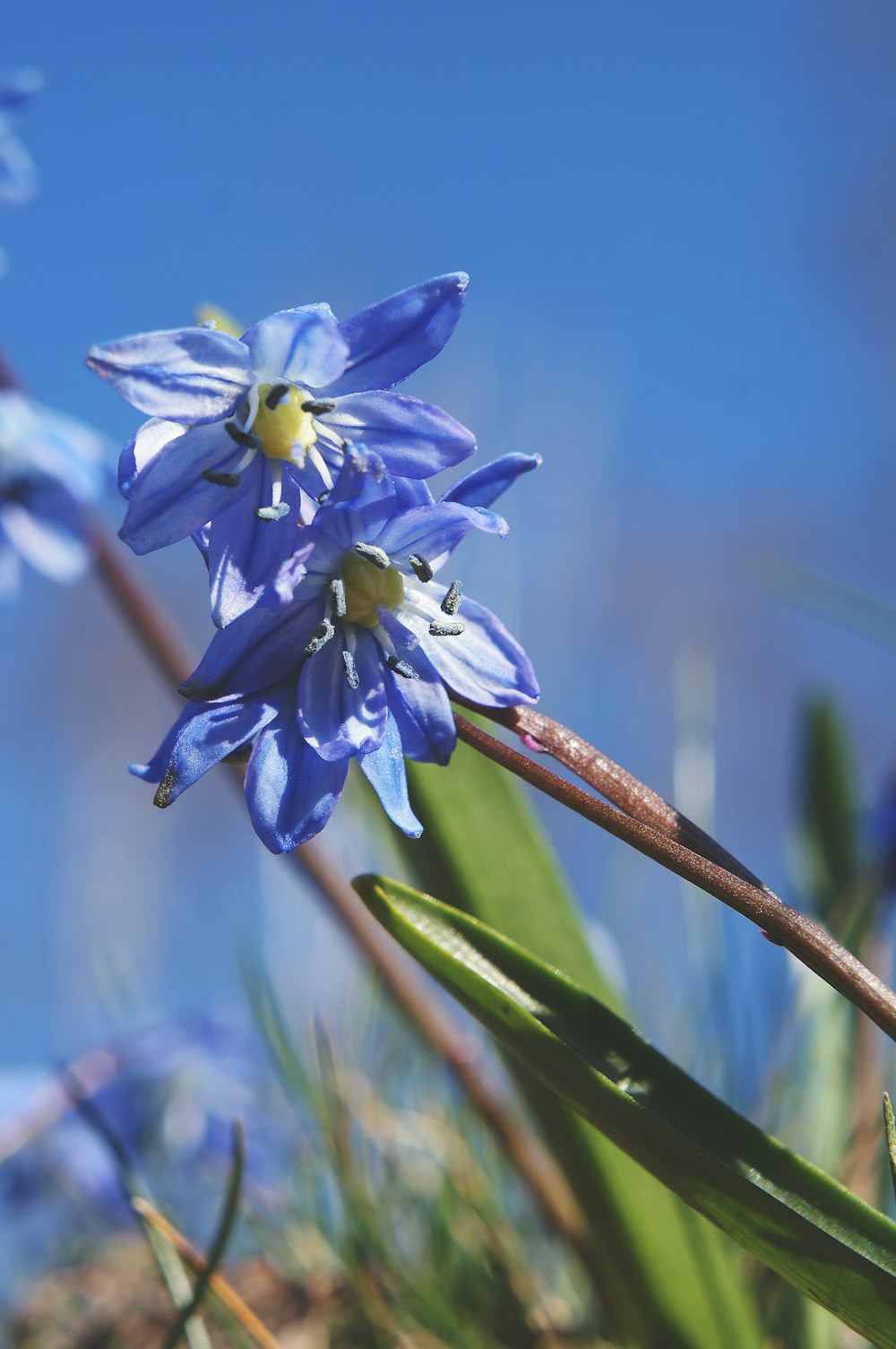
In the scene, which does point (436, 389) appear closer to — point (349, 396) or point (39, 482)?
point (39, 482)

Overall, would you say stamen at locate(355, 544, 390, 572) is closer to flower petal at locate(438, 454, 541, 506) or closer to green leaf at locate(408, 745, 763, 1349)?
flower petal at locate(438, 454, 541, 506)

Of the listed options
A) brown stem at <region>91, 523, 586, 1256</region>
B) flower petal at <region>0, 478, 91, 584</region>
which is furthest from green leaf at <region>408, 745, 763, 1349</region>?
flower petal at <region>0, 478, 91, 584</region>

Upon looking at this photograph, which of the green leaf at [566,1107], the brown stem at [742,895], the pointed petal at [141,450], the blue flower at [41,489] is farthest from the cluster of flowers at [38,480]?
the brown stem at [742,895]

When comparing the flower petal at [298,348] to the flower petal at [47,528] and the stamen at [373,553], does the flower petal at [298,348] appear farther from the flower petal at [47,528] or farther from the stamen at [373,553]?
the flower petal at [47,528]

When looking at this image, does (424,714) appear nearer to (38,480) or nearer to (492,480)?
(492,480)

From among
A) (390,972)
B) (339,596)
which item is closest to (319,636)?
(339,596)

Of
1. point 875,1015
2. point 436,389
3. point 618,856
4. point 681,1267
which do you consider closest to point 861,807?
point 618,856
